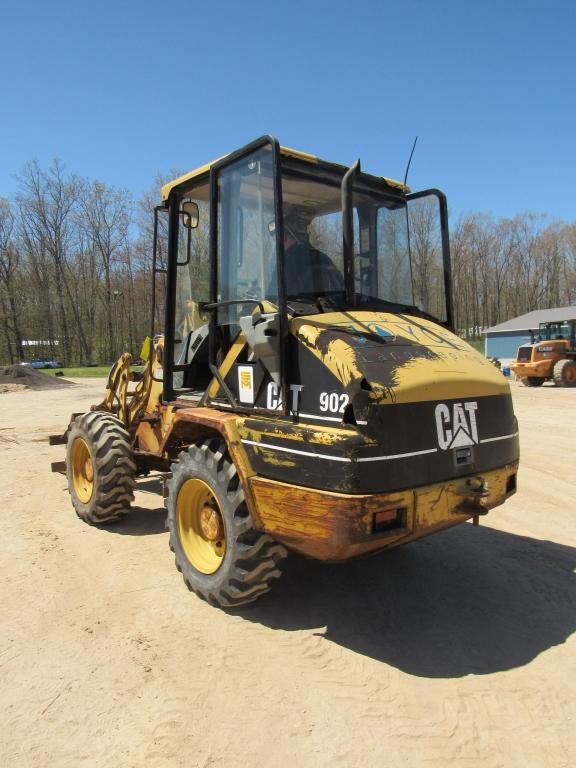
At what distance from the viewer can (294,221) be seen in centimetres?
390

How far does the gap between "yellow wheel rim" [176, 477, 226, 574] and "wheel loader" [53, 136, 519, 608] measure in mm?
12

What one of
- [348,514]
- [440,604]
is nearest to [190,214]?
[348,514]

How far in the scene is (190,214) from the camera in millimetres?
4551

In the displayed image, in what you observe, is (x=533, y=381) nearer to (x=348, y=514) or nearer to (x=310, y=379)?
(x=310, y=379)

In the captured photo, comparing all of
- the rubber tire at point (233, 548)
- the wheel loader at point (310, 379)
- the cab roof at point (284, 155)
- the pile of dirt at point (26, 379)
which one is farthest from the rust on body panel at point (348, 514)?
the pile of dirt at point (26, 379)

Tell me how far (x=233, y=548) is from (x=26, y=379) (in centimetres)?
2159

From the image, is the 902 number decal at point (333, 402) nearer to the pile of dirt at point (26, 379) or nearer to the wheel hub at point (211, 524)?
the wheel hub at point (211, 524)

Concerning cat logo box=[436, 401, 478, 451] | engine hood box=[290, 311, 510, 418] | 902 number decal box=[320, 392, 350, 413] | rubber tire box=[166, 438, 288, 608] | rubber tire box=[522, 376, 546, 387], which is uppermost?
engine hood box=[290, 311, 510, 418]

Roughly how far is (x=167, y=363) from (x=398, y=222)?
2068 millimetres

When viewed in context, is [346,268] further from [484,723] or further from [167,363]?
[484,723]

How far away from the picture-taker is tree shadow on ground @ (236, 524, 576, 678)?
3.27 metres

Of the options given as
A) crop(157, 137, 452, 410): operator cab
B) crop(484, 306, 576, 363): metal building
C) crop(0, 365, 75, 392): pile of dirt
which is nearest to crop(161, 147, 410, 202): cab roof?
crop(157, 137, 452, 410): operator cab

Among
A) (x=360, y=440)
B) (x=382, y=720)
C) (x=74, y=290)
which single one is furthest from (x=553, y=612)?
(x=74, y=290)

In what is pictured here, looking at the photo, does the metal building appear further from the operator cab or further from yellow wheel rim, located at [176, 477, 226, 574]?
yellow wheel rim, located at [176, 477, 226, 574]
